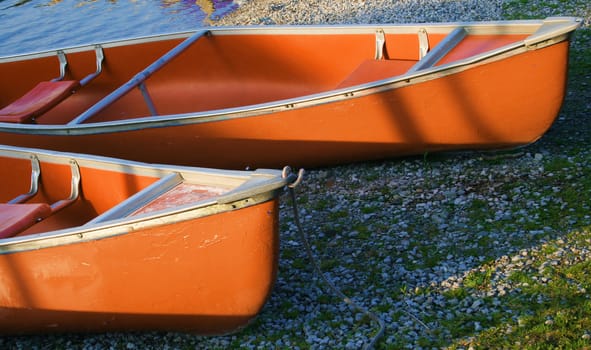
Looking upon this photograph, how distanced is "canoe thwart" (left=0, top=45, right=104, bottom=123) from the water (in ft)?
19.2

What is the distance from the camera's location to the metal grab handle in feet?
21.5

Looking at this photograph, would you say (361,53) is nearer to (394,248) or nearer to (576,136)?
(576,136)

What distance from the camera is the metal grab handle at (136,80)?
656cm

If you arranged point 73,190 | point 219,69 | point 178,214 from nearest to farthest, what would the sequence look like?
1. point 178,214
2. point 73,190
3. point 219,69

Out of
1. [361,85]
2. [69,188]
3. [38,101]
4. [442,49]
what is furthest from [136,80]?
[442,49]

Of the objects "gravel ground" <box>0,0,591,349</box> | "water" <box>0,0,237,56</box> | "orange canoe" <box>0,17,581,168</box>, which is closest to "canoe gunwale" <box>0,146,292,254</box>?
"gravel ground" <box>0,0,591,349</box>

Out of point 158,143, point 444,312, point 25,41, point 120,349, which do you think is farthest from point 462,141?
point 25,41

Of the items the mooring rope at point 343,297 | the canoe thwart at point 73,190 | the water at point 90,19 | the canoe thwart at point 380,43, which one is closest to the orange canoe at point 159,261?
the mooring rope at point 343,297

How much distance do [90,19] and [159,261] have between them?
13405 mm

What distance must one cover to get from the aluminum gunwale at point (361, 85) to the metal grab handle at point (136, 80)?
151 millimetres

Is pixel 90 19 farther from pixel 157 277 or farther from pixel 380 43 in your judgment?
pixel 157 277

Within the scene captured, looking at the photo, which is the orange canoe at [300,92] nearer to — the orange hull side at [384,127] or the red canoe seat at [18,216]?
the orange hull side at [384,127]

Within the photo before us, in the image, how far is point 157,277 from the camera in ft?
13.8

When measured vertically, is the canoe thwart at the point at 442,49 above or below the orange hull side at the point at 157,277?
above
